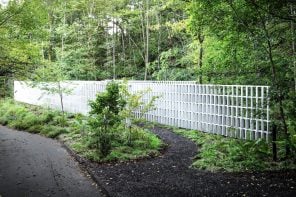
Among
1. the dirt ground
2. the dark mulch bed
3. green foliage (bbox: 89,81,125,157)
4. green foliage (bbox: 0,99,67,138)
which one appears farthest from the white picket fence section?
green foliage (bbox: 89,81,125,157)

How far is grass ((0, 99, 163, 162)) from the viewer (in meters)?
8.59

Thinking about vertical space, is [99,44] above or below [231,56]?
above

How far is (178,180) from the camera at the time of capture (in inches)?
253

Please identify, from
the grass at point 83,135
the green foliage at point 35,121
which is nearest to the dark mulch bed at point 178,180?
the grass at point 83,135

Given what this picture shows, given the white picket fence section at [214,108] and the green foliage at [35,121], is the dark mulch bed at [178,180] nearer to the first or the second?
the white picket fence section at [214,108]

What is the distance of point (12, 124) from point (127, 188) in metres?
10.7

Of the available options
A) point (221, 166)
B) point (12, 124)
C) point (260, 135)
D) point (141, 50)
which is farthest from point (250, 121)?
point (141, 50)

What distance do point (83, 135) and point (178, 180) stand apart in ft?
16.8

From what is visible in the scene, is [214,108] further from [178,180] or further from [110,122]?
[178,180]

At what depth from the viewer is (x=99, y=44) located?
27.2m

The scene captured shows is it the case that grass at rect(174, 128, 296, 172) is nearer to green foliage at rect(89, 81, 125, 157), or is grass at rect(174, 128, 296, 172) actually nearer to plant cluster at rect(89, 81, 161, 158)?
plant cluster at rect(89, 81, 161, 158)

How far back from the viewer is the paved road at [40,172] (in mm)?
6297

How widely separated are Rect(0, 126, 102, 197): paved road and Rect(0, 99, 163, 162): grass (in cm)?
50

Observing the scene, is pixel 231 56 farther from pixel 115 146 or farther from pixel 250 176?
pixel 250 176
